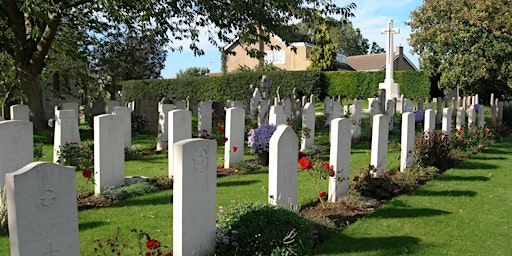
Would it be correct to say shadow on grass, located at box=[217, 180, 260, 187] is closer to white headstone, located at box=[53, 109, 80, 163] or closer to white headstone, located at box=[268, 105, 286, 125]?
white headstone, located at box=[53, 109, 80, 163]

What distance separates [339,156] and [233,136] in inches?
143

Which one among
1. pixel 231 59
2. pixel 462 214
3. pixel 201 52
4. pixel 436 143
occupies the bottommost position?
pixel 462 214

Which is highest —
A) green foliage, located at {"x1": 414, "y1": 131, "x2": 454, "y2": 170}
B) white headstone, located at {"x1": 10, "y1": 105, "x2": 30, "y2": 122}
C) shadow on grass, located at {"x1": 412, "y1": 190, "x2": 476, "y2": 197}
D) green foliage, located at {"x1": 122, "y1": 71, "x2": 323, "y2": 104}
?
green foliage, located at {"x1": 122, "y1": 71, "x2": 323, "y2": 104}

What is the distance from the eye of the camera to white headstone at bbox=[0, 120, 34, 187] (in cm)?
602

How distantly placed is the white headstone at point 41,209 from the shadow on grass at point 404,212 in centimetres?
417

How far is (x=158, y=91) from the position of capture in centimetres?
4219

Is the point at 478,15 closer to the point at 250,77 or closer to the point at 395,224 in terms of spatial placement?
the point at 250,77

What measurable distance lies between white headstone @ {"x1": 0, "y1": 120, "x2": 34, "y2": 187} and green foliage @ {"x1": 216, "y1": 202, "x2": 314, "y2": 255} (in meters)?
3.03

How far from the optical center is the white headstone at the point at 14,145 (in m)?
6.02

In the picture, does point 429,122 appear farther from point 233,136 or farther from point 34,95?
point 34,95

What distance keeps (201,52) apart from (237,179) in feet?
20.4

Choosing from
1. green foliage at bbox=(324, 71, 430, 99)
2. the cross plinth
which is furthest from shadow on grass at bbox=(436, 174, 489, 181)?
green foliage at bbox=(324, 71, 430, 99)

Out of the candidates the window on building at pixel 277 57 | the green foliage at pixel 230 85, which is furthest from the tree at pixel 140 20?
the window on building at pixel 277 57

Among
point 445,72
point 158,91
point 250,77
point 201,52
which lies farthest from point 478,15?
point 158,91
